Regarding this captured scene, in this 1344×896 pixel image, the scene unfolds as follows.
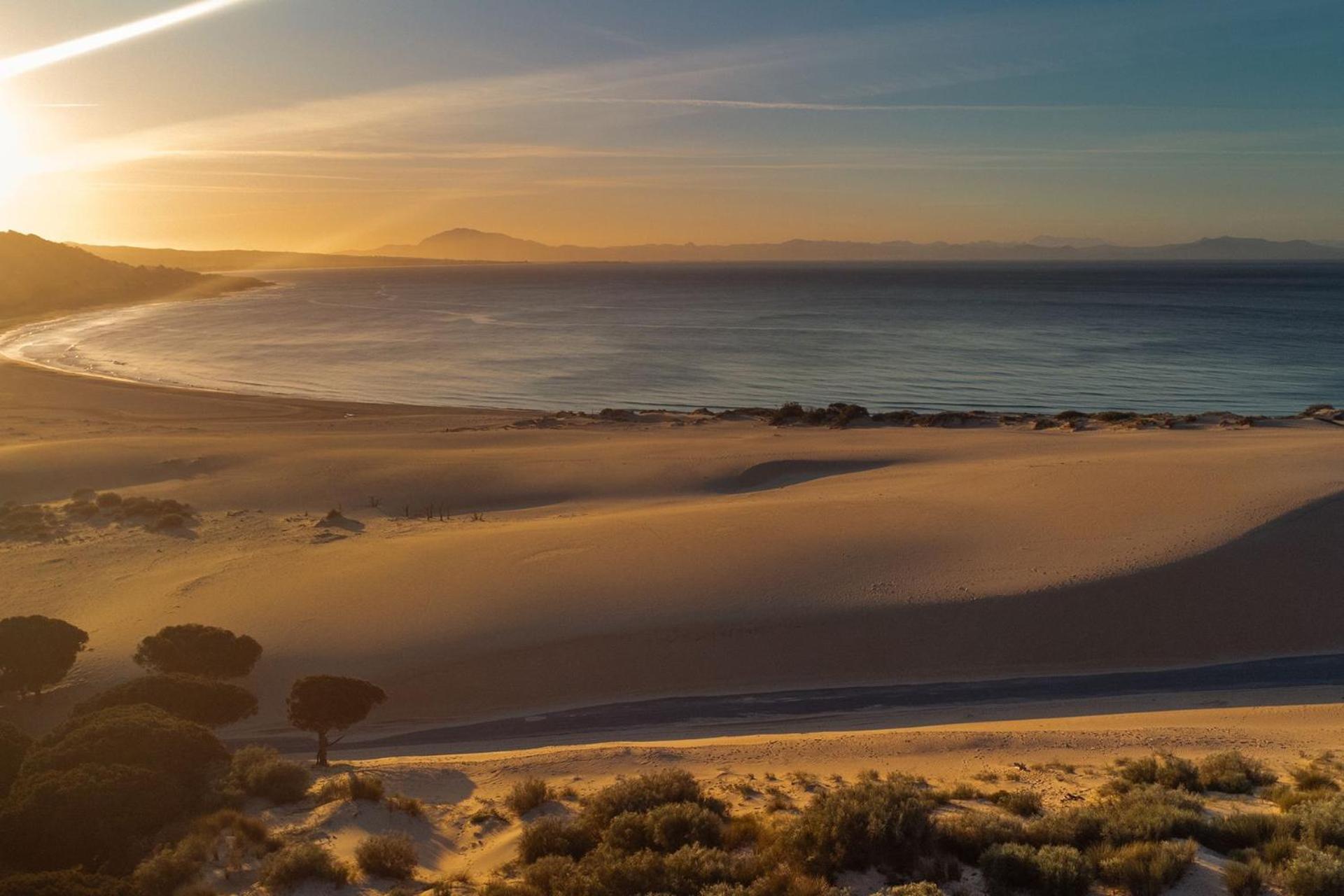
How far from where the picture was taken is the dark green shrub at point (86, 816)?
29.3 feet

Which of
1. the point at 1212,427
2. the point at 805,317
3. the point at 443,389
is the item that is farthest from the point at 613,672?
the point at 805,317

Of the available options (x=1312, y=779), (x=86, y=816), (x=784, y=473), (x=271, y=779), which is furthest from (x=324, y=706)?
(x=784, y=473)

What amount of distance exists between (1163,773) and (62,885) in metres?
10.9

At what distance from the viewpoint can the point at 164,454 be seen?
35156 millimetres

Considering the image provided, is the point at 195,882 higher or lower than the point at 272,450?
lower

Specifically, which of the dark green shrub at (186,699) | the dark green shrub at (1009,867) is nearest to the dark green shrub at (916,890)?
the dark green shrub at (1009,867)

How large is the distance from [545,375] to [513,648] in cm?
5014

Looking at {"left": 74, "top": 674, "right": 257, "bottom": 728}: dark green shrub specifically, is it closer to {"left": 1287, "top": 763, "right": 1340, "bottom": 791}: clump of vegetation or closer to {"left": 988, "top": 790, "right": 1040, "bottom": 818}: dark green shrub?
{"left": 988, "top": 790, "right": 1040, "bottom": 818}: dark green shrub

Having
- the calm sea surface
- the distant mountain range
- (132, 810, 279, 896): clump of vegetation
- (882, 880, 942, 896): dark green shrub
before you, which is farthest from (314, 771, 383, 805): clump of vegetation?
the distant mountain range

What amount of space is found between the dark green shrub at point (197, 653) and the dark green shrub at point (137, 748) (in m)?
3.80

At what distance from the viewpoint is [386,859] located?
28.2ft

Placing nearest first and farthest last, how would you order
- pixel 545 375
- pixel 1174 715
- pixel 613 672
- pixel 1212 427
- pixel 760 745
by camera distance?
pixel 760 745
pixel 1174 715
pixel 613 672
pixel 1212 427
pixel 545 375

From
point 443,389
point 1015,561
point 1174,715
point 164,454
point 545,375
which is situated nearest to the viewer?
point 1174,715

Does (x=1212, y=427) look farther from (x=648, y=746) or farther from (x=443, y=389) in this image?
(x=443, y=389)
